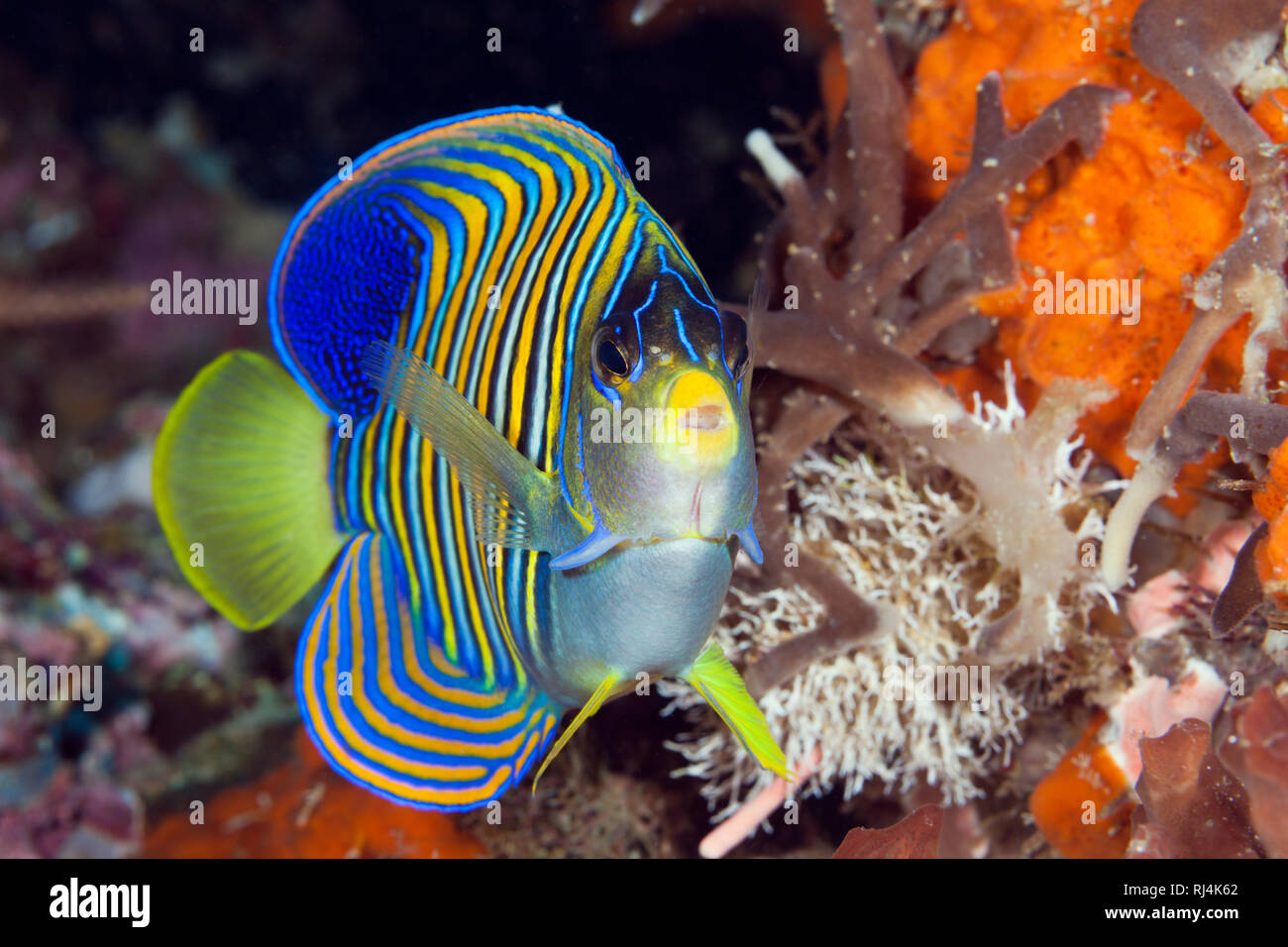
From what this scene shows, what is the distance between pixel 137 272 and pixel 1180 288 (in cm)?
455

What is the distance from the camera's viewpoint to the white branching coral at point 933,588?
1776mm

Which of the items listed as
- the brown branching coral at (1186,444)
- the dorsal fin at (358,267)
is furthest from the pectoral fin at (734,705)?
the brown branching coral at (1186,444)

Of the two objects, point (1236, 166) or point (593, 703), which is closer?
point (593, 703)

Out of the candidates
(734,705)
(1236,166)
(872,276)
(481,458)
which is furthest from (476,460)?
(1236,166)

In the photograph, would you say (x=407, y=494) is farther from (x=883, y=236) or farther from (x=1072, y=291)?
(x=1072, y=291)

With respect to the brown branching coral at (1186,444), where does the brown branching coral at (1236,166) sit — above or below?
above

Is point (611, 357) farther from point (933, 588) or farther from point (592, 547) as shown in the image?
point (933, 588)

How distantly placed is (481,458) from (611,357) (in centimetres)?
23

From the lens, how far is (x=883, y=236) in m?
1.95

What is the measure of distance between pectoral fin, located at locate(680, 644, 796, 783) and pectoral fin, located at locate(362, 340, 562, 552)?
0.33 metres

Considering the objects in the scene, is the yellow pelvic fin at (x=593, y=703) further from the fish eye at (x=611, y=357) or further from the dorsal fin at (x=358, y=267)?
the dorsal fin at (x=358, y=267)

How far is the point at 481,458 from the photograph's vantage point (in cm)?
109

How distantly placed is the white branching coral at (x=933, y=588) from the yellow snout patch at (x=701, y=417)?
0.99m

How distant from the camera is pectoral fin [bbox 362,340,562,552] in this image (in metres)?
1.07
